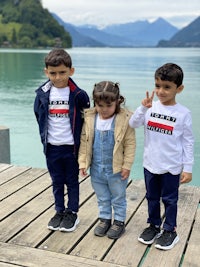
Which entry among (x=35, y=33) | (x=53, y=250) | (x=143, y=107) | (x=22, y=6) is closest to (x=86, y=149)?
(x=143, y=107)

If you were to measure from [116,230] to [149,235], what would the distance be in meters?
0.25

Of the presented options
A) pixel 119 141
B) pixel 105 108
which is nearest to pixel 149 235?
pixel 119 141

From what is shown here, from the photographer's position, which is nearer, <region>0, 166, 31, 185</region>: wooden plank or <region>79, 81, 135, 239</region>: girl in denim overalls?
<region>79, 81, 135, 239</region>: girl in denim overalls

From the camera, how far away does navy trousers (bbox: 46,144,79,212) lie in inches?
125

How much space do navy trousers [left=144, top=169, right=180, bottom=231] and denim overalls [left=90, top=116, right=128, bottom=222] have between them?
21 cm

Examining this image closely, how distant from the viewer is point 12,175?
461 centimetres

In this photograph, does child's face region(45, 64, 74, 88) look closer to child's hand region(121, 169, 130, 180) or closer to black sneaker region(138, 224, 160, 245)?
Answer: child's hand region(121, 169, 130, 180)

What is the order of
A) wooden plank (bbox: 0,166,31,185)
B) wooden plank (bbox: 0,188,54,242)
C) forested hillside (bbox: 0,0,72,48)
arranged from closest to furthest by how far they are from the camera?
wooden plank (bbox: 0,188,54,242) < wooden plank (bbox: 0,166,31,185) < forested hillside (bbox: 0,0,72,48)

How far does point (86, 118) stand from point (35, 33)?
110749 mm

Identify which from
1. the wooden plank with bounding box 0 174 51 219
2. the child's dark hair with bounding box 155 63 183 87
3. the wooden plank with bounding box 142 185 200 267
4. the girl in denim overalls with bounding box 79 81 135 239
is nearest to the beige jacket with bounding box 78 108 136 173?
the girl in denim overalls with bounding box 79 81 135 239

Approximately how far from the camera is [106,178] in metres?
3.08

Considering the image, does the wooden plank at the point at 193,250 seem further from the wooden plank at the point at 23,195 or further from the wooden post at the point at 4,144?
the wooden post at the point at 4,144

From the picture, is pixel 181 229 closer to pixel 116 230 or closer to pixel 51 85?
Result: pixel 116 230

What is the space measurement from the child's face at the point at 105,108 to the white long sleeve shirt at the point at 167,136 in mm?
148
